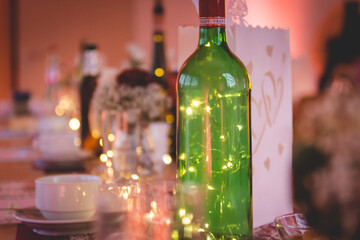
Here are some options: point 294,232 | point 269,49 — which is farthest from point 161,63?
point 294,232

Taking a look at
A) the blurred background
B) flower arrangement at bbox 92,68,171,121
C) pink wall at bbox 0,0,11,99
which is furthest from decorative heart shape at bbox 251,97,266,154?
pink wall at bbox 0,0,11,99

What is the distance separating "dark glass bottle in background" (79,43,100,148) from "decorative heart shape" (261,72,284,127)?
115cm

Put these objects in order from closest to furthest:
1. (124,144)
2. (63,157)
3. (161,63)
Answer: (124,144)
(63,157)
(161,63)

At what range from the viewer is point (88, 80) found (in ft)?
6.05

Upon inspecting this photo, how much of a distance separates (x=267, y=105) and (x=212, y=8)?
0.20 meters

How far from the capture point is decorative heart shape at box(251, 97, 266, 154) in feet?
2.40

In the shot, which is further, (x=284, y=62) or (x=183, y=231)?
(x=284, y=62)

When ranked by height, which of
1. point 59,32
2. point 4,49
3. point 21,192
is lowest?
point 21,192

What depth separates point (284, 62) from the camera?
2.60 ft

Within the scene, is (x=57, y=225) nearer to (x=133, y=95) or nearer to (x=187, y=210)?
(x=187, y=210)

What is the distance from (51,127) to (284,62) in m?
1.72

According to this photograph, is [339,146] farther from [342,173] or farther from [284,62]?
[284,62]

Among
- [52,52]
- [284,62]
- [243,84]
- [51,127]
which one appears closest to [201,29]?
[243,84]

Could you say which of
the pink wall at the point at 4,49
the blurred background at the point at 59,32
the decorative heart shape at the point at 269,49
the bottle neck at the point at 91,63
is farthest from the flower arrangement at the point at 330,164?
the pink wall at the point at 4,49
